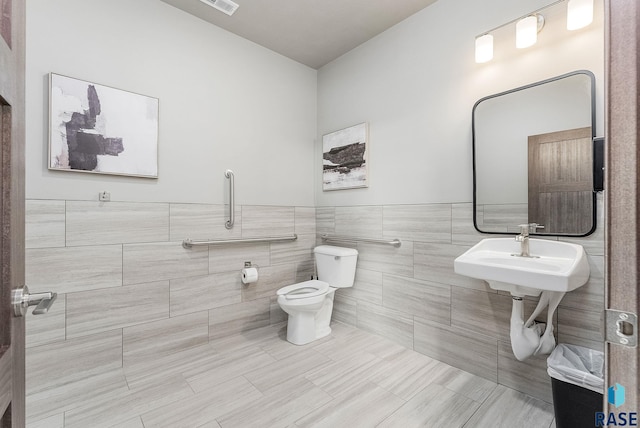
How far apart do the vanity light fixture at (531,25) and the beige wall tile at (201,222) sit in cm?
214

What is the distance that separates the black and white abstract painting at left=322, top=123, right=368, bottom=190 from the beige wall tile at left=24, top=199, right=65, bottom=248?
6.81 ft

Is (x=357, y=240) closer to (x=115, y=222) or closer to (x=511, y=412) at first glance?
(x=511, y=412)

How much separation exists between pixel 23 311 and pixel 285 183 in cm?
234

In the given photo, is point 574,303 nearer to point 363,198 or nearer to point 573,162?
point 573,162

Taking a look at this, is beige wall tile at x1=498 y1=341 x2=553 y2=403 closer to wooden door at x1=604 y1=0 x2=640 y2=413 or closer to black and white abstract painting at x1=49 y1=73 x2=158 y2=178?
wooden door at x1=604 y1=0 x2=640 y2=413

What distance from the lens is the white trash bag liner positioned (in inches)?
50.9

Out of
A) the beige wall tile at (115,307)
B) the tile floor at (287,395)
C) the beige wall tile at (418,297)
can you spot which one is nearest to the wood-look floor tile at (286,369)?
the tile floor at (287,395)

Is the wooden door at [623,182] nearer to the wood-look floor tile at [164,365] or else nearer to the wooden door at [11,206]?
the wooden door at [11,206]

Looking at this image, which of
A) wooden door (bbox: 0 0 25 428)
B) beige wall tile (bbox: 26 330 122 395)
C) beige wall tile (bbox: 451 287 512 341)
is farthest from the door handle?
beige wall tile (bbox: 451 287 512 341)

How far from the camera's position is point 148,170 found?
2092 mm

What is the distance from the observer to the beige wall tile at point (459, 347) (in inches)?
74.5

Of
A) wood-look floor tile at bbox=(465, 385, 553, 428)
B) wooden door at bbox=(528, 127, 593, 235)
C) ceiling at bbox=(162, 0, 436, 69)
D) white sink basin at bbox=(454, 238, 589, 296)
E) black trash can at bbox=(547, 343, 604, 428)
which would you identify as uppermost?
ceiling at bbox=(162, 0, 436, 69)

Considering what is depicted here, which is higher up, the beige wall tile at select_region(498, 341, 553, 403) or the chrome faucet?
the chrome faucet

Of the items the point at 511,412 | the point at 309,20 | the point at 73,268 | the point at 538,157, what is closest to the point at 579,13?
the point at 538,157
